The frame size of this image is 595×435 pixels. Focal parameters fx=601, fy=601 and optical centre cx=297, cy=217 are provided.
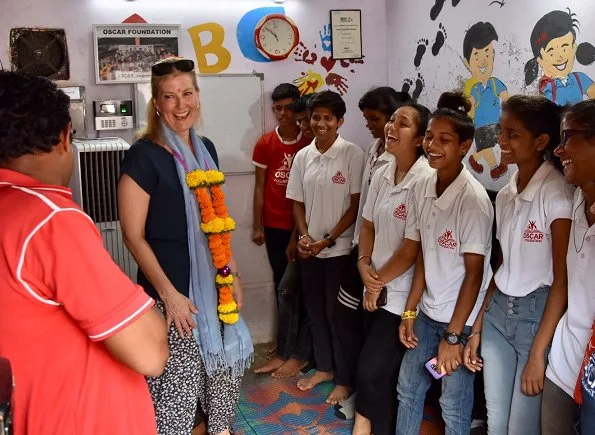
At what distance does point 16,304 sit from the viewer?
1.06 metres

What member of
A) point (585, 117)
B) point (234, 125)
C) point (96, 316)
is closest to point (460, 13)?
point (234, 125)

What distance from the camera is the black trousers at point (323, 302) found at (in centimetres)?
304

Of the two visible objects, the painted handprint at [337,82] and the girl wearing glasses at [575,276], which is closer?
the girl wearing glasses at [575,276]

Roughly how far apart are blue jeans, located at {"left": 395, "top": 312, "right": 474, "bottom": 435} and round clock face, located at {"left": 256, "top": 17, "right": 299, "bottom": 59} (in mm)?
1946

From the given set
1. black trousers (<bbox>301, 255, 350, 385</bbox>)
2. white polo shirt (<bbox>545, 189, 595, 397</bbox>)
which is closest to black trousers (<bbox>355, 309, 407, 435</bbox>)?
black trousers (<bbox>301, 255, 350, 385</bbox>)

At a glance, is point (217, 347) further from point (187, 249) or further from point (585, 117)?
point (585, 117)

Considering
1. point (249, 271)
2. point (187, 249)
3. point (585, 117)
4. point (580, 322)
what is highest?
point (585, 117)

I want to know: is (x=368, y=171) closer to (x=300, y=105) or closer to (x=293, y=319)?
(x=300, y=105)

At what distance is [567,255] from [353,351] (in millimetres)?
1365

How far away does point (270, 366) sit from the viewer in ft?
11.1

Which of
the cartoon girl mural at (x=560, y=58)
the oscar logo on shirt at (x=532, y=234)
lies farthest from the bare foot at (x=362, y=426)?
the cartoon girl mural at (x=560, y=58)

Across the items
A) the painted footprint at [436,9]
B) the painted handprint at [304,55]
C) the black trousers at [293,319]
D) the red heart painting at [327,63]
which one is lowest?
the black trousers at [293,319]

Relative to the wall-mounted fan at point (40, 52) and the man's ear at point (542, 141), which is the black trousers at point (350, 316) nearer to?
the man's ear at point (542, 141)

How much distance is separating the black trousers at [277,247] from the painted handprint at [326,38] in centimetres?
117
